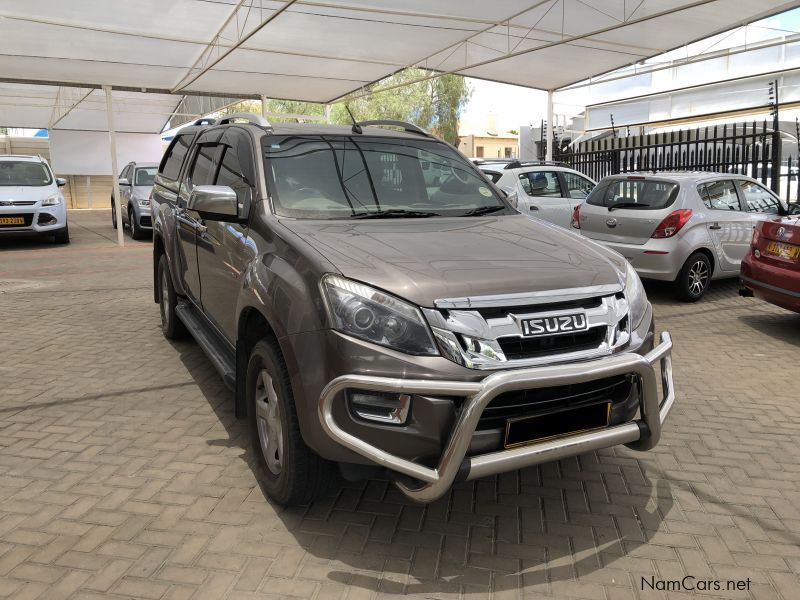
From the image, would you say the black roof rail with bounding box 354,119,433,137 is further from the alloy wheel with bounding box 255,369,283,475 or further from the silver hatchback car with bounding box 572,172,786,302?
the silver hatchback car with bounding box 572,172,786,302

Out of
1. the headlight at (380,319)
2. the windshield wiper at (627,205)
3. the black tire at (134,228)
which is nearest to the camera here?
the headlight at (380,319)

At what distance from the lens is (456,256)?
9.96 ft

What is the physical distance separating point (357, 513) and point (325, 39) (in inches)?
436

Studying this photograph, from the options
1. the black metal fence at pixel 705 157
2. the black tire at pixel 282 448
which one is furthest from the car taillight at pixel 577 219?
the black tire at pixel 282 448

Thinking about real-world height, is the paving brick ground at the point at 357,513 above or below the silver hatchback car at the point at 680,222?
below

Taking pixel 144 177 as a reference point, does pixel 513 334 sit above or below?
below

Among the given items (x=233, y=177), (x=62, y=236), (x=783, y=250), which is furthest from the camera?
(x=62, y=236)

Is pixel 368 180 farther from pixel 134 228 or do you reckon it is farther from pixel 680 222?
pixel 134 228

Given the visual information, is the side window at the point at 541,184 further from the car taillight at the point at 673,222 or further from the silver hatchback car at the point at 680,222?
the car taillight at the point at 673,222

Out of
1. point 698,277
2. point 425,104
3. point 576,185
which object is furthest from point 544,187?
point 425,104

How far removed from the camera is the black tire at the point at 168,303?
5.96m

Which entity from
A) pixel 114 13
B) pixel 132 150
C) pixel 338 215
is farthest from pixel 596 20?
pixel 132 150

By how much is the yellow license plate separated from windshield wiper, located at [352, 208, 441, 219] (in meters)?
4.23

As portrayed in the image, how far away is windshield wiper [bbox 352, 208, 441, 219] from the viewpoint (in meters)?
3.71
